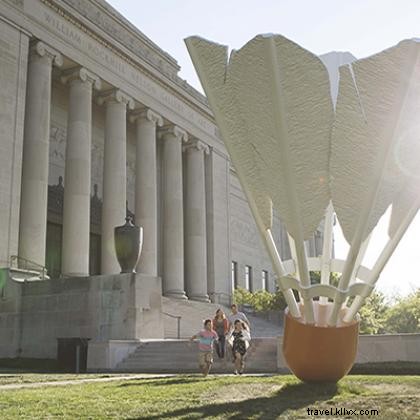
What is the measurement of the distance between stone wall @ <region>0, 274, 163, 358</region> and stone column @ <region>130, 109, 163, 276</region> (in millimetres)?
12146

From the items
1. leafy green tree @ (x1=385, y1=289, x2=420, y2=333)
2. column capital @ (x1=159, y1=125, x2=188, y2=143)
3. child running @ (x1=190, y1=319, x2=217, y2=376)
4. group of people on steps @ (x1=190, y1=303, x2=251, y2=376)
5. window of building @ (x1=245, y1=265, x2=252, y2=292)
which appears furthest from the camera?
leafy green tree @ (x1=385, y1=289, x2=420, y2=333)

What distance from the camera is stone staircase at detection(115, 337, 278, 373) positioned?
15.6m

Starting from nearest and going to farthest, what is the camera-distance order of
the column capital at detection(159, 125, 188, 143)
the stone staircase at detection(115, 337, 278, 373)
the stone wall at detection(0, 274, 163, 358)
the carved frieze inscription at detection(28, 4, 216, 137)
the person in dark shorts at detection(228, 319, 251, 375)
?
the person in dark shorts at detection(228, 319, 251, 375)
the stone staircase at detection(115, 337, 278, 373)
the stone wall at detection(0, 274, 163, 358)
the carved frieze inscription at detection(28, 4, 216, 137)
the column capital at detection(159, 125, 188, 143)

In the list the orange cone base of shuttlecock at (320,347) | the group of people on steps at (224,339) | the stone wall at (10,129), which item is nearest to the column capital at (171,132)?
the stone wall at (10,129)

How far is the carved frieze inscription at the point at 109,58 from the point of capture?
27688mm

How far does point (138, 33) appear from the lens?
117 feet

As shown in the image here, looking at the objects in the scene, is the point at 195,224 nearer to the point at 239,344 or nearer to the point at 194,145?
the point at 194,145

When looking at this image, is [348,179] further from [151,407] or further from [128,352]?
[128,352]

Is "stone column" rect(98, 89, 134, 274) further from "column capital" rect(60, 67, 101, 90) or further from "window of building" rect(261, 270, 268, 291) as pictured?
"window of building" rect(261, 270, 268, 291)

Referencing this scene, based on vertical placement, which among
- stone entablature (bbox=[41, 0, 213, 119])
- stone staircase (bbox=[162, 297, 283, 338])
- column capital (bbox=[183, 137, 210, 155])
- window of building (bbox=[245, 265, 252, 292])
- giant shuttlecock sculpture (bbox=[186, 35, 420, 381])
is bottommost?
stone staircase (bbox=[162, 297, 283, 338])

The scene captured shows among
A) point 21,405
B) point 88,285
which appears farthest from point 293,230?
point 88,285

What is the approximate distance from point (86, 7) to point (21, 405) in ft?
90.4

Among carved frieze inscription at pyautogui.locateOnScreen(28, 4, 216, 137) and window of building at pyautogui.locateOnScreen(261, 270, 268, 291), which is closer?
carved frieze inscription at pyautogui.locateOnScreen(28, 4, 216, 137)

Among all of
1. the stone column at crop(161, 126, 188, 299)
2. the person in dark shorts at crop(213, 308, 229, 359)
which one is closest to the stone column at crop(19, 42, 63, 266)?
the stone column at crop(161, 126, 188, 299)
